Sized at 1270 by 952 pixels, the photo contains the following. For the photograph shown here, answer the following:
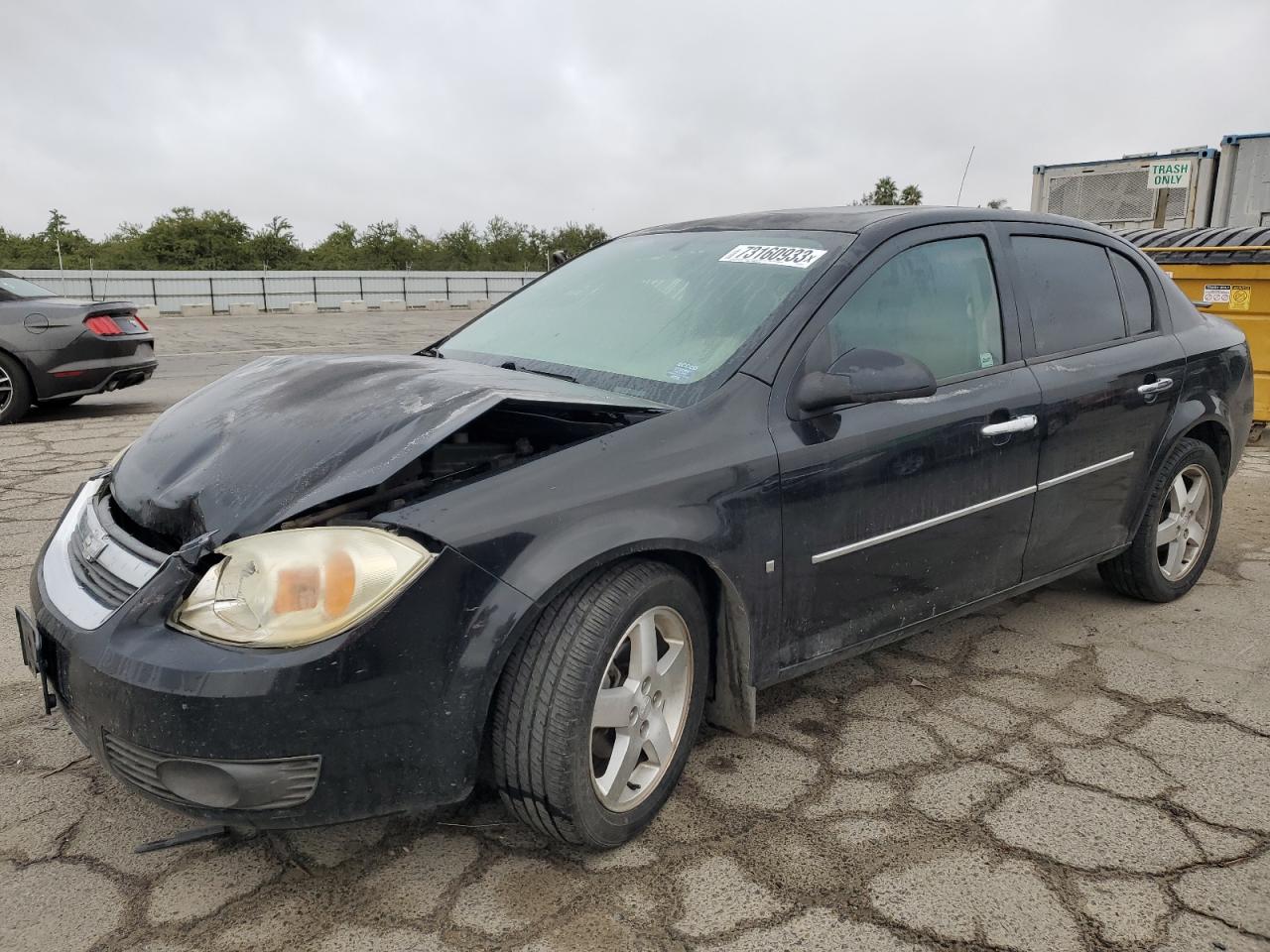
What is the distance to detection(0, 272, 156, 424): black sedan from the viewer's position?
798cm

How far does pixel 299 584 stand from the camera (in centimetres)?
192

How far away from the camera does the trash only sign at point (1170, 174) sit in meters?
11.2

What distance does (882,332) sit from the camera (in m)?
2.83

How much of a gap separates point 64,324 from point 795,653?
767 centimetres

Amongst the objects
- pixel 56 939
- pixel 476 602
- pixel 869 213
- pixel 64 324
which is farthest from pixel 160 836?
pixel 64 324

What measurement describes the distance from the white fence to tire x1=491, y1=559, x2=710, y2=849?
79.7ft

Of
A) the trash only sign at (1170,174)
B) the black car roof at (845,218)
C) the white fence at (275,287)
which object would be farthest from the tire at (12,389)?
the white fence at (275,287)

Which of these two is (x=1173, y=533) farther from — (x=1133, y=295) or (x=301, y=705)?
(x=301, y=705)

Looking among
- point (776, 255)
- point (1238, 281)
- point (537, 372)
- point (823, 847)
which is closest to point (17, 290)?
point (537, 372)

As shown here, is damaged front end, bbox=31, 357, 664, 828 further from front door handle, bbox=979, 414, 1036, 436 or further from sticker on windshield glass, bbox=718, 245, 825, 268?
front door handle, bbox=979, 414, 1036, 436

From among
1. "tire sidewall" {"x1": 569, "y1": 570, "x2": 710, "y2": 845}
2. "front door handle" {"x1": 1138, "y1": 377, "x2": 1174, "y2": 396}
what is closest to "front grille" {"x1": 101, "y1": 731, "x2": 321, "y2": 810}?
"tire sidewall" {"x1": 569, "y1": 570, "x2": 710, "y2": 845}

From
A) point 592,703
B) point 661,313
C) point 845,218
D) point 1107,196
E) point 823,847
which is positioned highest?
point 1107,196

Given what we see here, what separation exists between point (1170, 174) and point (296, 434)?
11.9 meters

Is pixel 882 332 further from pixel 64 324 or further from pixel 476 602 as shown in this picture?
pixel 64 324
